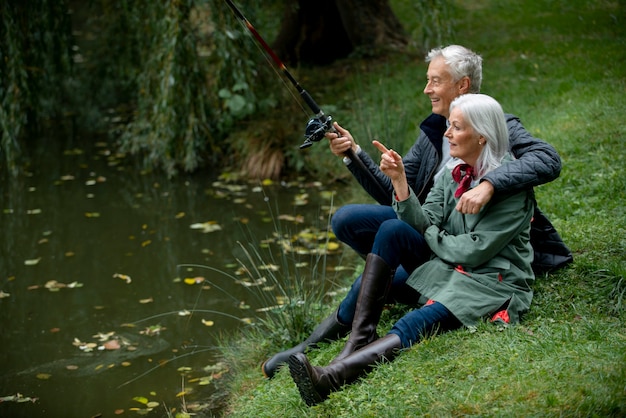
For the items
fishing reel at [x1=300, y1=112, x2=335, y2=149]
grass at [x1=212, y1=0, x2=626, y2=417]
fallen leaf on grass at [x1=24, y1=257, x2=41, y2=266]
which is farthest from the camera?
fallen leaf on grass at [x1=24, y1=257, x2=41, y2=266]

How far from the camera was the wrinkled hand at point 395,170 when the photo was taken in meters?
3.29

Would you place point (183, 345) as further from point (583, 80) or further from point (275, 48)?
point (275, 48)

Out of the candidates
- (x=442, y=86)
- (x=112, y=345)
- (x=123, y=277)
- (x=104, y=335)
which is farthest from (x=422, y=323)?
(x=123, y=277)

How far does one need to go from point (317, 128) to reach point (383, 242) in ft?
1.91

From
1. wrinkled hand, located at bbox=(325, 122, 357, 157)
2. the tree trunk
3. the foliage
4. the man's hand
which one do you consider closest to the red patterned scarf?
the man's hand

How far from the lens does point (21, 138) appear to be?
894 cm

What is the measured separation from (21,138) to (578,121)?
6090mm

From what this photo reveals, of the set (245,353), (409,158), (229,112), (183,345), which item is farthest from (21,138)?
(409,158)

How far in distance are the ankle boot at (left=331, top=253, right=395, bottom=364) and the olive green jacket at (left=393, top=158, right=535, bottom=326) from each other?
0.15 m

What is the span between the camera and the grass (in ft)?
9.22

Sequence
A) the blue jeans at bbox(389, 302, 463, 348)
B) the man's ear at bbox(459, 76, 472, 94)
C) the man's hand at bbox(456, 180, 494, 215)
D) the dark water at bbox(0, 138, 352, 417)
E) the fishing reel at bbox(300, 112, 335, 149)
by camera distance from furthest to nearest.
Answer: the dark water at bbox(0, 138, 352, 417) → the man's ear at bbox(459, 76, 472, 94) → the fishing reel at bbox(300, 112, 335, 149) → the blue jeans at bbox(389, 302, 463, 348) → the man's hand at bbox(456, 180, 494, 215)

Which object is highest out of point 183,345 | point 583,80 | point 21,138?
point 583,80

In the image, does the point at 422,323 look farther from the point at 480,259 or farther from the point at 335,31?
the point at 335,31

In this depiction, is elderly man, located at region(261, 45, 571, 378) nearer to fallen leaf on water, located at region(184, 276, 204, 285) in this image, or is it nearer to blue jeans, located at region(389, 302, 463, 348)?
blue jeans, located at region(389, 302, 463, 348)
